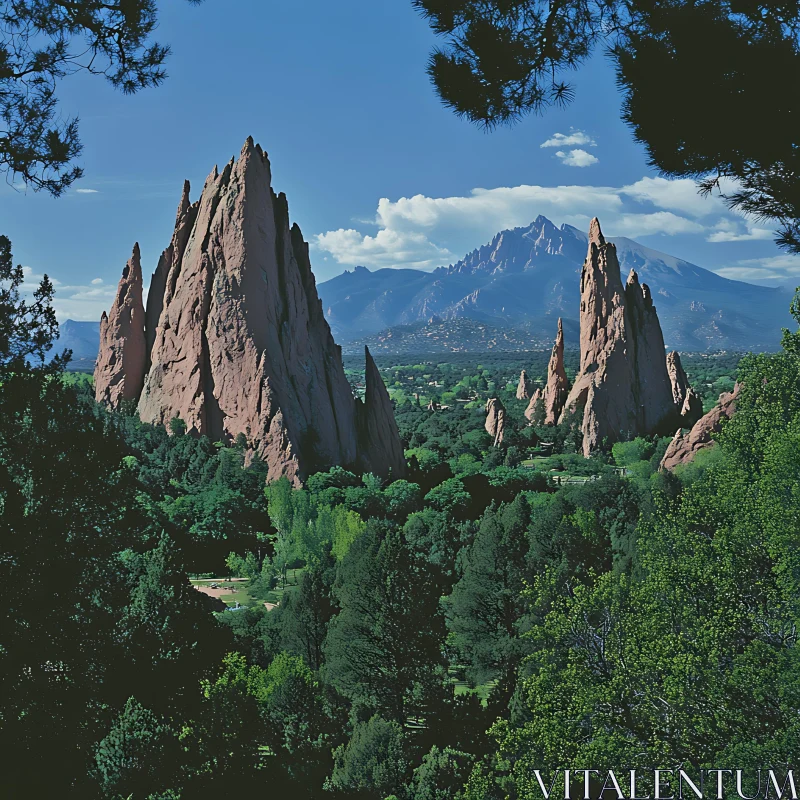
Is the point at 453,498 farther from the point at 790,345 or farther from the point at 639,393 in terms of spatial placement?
the point at 639,393

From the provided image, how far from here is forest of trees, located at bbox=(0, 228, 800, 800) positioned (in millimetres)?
8352

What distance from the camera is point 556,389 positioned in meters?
64.8

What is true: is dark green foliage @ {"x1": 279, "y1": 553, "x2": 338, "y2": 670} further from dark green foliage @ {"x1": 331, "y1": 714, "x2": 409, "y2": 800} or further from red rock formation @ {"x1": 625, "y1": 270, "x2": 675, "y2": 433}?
red rock formation @ {"x1": 625, "y1": 270, "x2": 675, "y2": 433}

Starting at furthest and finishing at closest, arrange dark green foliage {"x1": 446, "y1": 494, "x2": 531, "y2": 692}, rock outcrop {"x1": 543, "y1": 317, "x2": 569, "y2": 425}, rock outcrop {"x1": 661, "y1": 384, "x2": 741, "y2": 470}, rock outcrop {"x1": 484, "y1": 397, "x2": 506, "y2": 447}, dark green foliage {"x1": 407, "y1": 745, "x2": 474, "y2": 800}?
rock outcrop {"x1": 543, "y1": 317, "x2": 569, "y2": 425}, rock outcrop {"x1": 484, "y1": 397, "x2": 506, "y2": 447}, rock outcrop {"x1": 661, "y1": 384, "x2": 741, "y2": 470}, dark green foliage {"x1": 446, "y1": 494, "x2": 531, "y2": 692}, dark green foliage {"x1": 407, "y1": 745, "x2": 474, "y2": 800}

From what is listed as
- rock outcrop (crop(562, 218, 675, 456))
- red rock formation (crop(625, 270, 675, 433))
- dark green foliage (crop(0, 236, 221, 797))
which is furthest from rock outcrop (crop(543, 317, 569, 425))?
dark green foliage (crop(0, 236, 221, 797))

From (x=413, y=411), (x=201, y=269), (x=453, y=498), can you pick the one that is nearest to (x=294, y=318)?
(x=201, y=269)

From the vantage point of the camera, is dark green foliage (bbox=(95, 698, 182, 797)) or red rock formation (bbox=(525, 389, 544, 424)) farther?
red rock formation (bbox=(525, 389, 544, 424))

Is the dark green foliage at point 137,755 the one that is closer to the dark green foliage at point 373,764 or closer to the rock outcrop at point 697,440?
the dark green foliage at point 373,764

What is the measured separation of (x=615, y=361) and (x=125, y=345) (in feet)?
118

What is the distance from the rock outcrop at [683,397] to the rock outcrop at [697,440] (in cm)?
1883

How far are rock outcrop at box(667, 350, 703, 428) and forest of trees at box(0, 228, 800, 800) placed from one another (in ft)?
123

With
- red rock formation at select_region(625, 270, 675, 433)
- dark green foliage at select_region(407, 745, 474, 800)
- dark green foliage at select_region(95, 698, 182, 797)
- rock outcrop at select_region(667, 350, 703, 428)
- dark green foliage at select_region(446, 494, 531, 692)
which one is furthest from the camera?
rock outcrop at select_region(667, 350, 703, 428)

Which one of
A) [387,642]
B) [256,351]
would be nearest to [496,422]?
[256,351]

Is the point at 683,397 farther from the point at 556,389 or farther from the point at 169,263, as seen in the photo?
the point at 169,263
